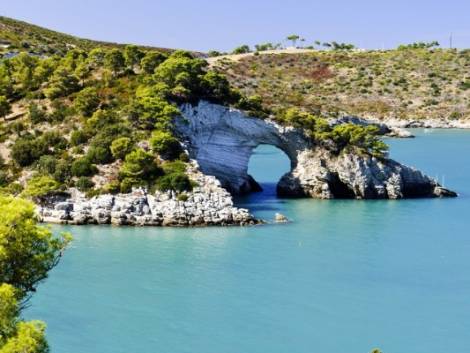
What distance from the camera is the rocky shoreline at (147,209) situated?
159ft

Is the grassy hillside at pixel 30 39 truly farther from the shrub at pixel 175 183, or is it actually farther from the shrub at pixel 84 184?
the shrub at pixel 175 183

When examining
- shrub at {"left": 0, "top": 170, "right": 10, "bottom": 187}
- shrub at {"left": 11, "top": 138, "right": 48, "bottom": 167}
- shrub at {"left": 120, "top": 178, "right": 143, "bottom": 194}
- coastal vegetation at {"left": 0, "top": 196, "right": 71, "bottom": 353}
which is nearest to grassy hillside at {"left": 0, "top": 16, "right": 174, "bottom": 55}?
shrub at {"left": 11, "top": 138, "right": 48, "bottom": 167}

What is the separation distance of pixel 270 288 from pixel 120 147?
23167mm

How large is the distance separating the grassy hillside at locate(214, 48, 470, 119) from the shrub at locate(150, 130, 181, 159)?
93432 millimetres

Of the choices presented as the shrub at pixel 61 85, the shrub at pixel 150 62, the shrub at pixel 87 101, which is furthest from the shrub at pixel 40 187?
the shrub at pixel 150 62

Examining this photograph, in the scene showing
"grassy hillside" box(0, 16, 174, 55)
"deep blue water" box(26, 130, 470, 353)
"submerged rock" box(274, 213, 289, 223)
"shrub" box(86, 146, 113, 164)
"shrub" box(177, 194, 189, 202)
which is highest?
"grassy hillside" box(0, 16, 174, 55)

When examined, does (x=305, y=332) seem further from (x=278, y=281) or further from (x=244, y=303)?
(x=278, y=281)

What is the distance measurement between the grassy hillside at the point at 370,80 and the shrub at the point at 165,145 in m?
93.4

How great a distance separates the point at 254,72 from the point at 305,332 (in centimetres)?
13935

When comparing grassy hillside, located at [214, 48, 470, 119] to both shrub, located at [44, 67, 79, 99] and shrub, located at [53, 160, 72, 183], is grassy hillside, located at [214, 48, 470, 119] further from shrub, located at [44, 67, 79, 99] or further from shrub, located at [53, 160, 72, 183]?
shrub, located at [53, 160, 72, 183]

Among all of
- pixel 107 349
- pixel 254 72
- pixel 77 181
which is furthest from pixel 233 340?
pixel 254 72

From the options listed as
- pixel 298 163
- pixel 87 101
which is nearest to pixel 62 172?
pixel 87 101

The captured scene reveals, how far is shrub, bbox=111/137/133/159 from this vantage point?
53781 mm

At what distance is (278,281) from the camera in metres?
36.6
